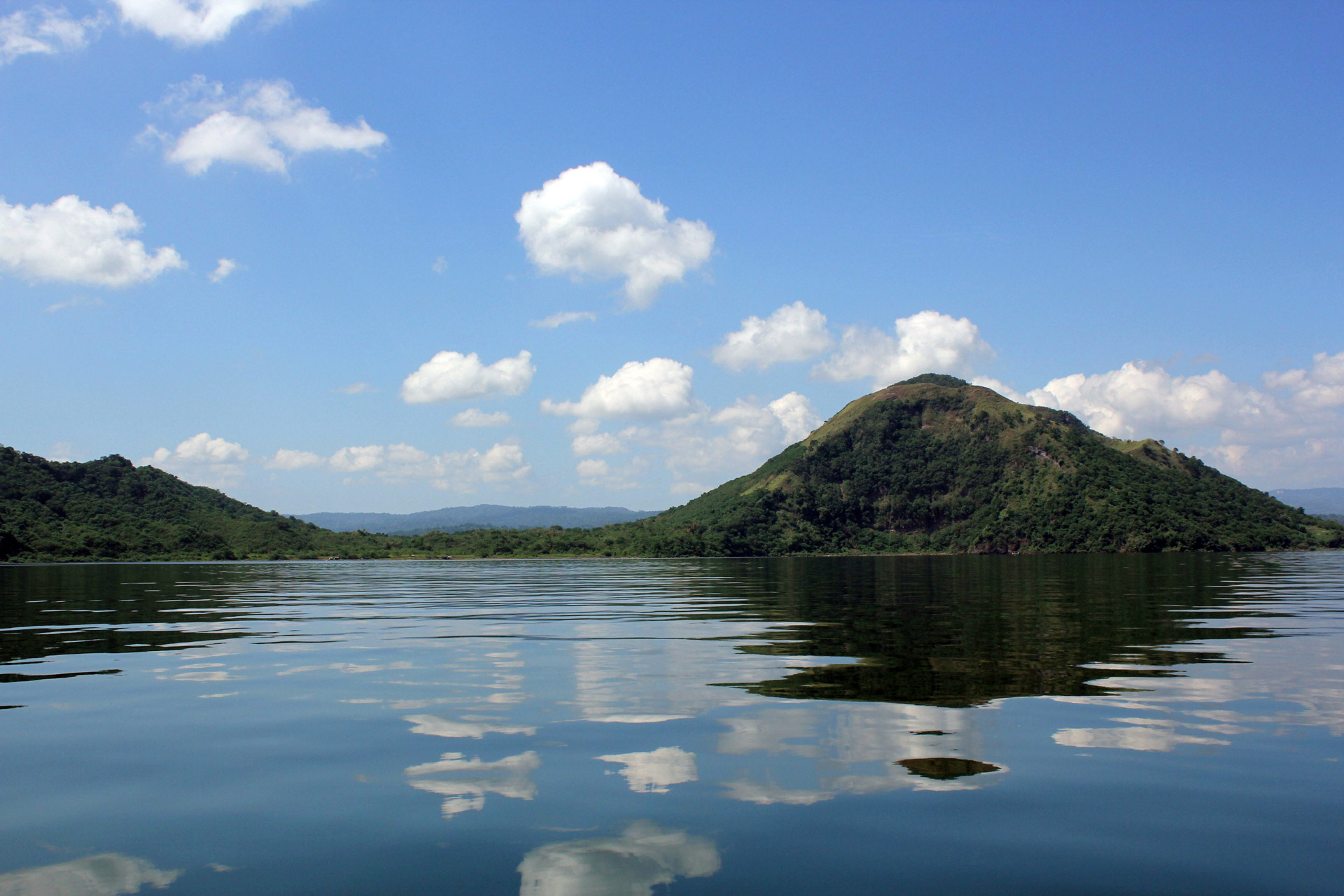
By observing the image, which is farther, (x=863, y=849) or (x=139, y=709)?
(x=139, y=709)

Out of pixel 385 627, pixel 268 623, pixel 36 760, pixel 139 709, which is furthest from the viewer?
pixel 268 623

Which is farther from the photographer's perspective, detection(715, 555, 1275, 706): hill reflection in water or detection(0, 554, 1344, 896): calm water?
detection(715, 555, 1275, 706): hill reflection in water

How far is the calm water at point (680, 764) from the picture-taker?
24.7 feet

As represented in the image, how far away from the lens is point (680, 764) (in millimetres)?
11008

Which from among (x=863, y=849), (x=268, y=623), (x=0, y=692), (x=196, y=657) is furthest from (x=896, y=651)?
(x=268, y=623)

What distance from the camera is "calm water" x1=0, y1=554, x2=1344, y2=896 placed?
24.7ft

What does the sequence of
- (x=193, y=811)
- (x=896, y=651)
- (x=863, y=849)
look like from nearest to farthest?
1. (x=863, y=849)
2. (x=193, y=811)
3. (x=896, y=651)

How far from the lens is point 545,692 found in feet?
54.2

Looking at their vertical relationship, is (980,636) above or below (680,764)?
below

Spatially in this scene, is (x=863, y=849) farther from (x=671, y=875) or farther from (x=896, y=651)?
(x=896, y=651)

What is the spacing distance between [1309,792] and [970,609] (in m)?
27.4

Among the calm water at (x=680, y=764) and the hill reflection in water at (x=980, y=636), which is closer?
the calm water at (x=680, y=764)

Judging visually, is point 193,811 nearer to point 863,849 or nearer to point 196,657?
point 863,849

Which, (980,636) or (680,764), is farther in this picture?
(980,636)
